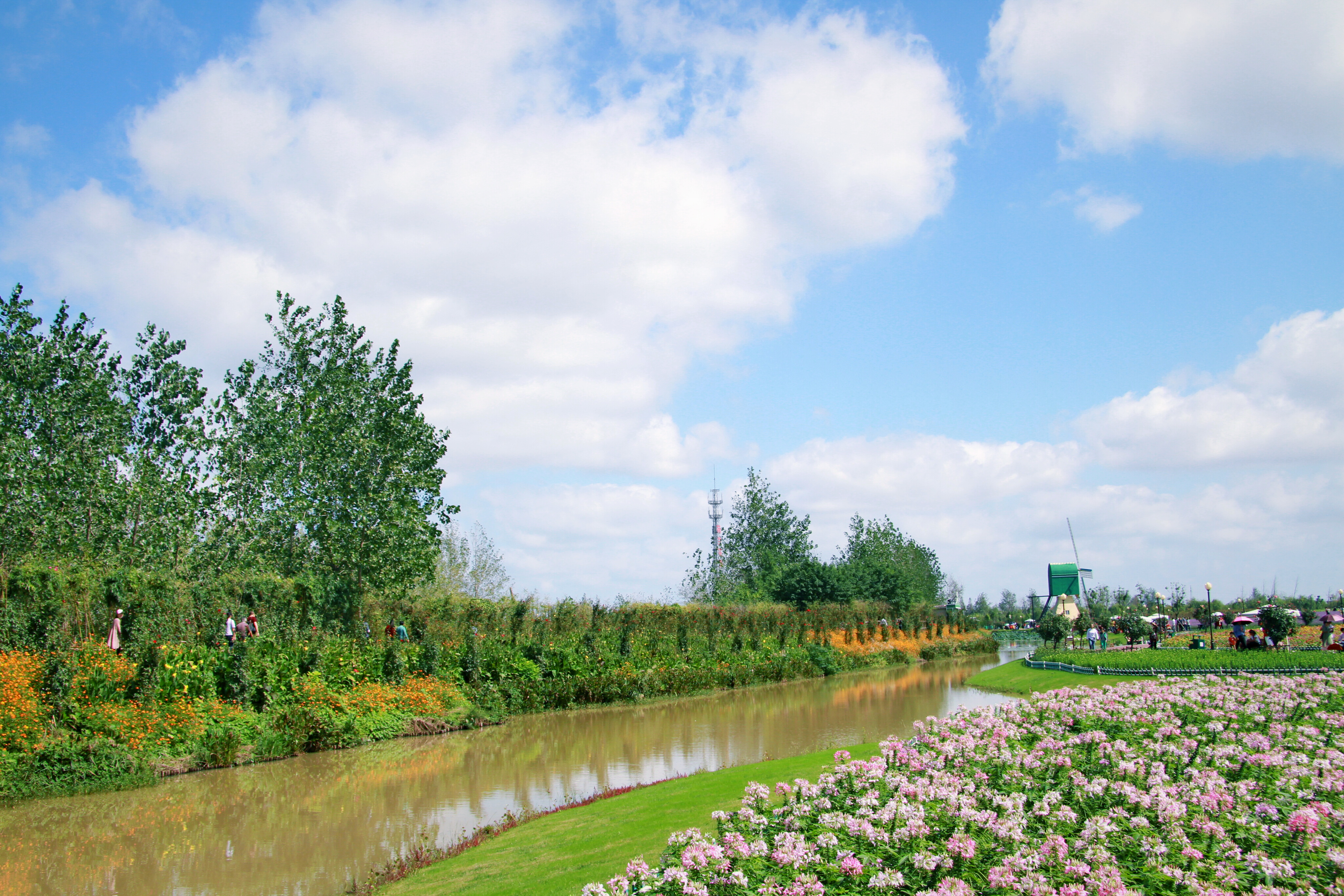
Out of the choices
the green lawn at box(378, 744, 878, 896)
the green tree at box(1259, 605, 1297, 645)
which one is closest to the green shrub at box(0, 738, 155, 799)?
the green lawn at box(378, 744, 878, 896)

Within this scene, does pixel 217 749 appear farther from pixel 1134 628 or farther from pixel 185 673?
pixel 1134 628

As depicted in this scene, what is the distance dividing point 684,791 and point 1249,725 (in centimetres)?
669

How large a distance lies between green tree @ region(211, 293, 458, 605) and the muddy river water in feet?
26.2

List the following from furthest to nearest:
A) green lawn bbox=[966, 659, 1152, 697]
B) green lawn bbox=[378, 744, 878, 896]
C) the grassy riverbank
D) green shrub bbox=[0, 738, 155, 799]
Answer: green lawn bbox=[966, 659, 1152, 697] < the grassy riverbank < green shrub bbox=[0, 738, 155, 799] < green lawn bbox=[378, 744, 878, 896]

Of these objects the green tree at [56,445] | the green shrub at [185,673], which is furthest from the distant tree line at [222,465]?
the green shrub at [185,673]

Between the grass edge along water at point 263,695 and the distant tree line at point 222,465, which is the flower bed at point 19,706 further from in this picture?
the distant tree line at point 222,465

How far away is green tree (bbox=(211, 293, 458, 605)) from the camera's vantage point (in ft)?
91.4

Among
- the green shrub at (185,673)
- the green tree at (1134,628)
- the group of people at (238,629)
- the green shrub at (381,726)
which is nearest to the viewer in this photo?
the green shrub at (185,673)

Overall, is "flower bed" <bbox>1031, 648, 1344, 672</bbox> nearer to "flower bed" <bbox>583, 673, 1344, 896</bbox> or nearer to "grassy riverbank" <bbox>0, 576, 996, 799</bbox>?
"grassy riverbank" <bbox>0, 576, 996, 799</bbox>

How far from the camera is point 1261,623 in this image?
90.1 ft

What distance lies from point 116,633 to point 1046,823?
60.2 feet

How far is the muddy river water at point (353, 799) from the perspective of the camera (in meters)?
10.5

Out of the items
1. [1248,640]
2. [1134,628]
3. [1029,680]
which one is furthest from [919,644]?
[1029,680]

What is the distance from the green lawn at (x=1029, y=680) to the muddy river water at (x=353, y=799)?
2956mm
